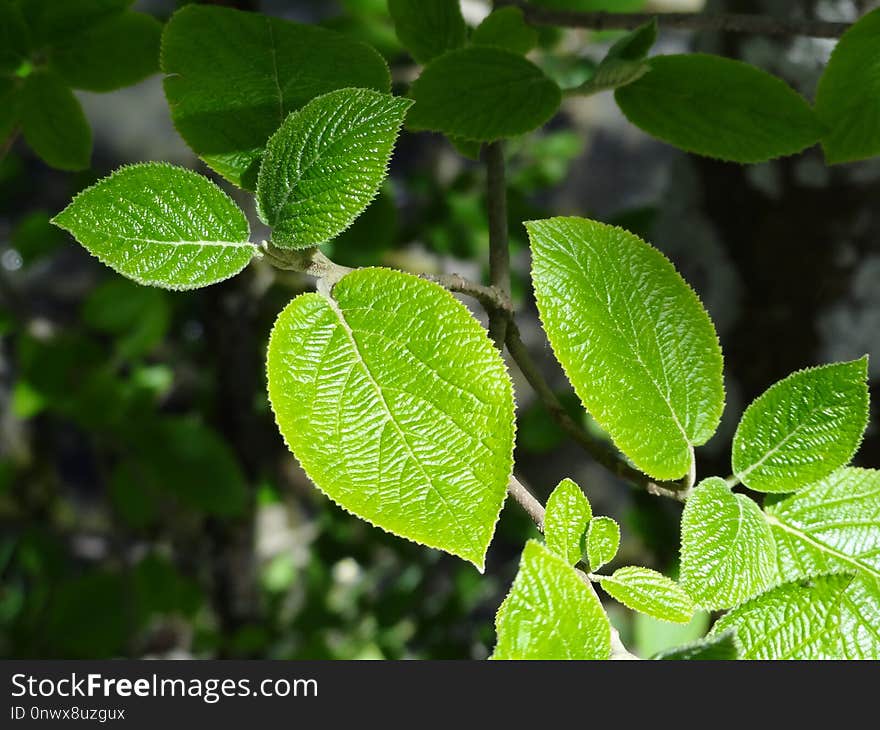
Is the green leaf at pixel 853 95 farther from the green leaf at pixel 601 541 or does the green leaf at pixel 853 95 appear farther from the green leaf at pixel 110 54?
the green leaf at pixel 110 54

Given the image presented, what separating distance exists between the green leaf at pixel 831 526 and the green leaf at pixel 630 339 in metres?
0.07

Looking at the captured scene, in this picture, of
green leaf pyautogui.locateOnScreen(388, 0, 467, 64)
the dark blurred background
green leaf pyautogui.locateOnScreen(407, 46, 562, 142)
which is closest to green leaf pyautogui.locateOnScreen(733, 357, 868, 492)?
green leaf pyautogui.locateOnScreen(407, 46, 562, 142)

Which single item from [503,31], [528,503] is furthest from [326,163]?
[503,31]

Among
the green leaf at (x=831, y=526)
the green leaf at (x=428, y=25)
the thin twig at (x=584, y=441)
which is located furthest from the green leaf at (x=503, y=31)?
the green leaf at (x=831, y=526)

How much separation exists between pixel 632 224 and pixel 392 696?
834mm

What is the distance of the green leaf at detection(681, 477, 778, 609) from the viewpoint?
1.44 ft

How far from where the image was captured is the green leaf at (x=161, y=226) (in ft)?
1.41

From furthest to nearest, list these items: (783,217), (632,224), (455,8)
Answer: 1. (632,224)
2. (783,217)
3. (455,8)

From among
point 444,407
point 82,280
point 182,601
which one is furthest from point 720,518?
point 82,280

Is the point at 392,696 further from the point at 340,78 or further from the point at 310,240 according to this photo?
the point at 340,78

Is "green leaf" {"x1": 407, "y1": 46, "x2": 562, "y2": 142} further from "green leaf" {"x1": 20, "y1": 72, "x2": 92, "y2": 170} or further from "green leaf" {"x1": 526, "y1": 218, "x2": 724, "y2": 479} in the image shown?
"green leaf" {"x1": 20, "y1": 72, "x2": 92, "y2": 170}

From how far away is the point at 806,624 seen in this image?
411 mm

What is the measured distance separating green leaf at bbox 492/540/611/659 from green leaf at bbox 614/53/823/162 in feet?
1.13

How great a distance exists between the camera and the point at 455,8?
63 centimetres
